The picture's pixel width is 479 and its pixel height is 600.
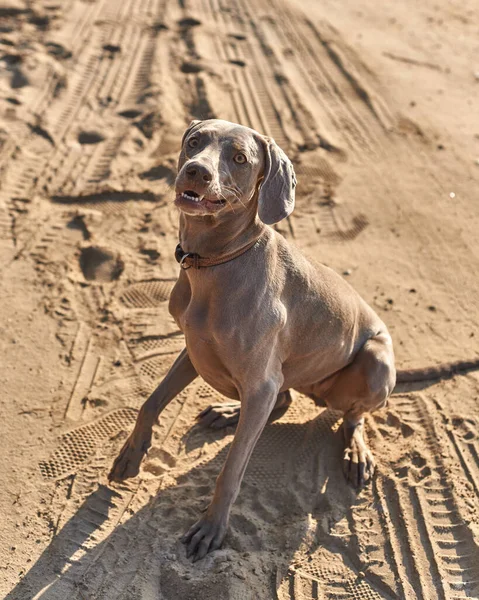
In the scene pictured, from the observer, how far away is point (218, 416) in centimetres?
468

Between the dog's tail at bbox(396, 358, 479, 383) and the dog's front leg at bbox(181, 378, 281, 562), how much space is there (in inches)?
60.5

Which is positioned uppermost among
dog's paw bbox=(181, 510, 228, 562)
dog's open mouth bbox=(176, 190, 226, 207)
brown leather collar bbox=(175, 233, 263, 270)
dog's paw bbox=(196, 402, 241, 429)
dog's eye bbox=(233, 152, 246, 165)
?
dog's eye bbox=(233, 152, 246, 165)

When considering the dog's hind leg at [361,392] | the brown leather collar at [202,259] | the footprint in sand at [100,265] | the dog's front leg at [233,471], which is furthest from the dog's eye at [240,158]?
the footprint in sand at [100,265]

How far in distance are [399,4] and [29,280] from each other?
9.08m

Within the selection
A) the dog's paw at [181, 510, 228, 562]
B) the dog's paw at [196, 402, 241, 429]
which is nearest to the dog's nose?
the dog's paw at [181, 510, 228, 562]

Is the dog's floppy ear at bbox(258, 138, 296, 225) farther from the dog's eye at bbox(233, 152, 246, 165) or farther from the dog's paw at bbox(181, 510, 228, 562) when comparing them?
the dog's paw at bbox(181, 510, 228, 562)

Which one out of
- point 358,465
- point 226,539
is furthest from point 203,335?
point 358,465

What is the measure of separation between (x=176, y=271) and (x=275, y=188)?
258 centimetres

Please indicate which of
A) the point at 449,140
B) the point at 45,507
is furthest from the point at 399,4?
the point at 45,507

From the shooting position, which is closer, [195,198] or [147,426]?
[195,198]

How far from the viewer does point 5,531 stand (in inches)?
156

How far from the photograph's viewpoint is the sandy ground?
3955 millimetres

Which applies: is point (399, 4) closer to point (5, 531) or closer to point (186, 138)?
point (186, 138)

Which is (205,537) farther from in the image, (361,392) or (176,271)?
(176,271)
